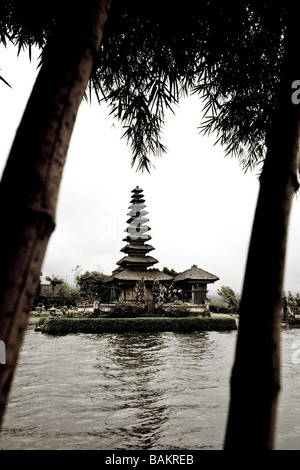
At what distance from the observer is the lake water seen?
4609 mm

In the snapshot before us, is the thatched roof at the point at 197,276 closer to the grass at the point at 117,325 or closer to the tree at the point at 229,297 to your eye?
the tree at the point at 229,297

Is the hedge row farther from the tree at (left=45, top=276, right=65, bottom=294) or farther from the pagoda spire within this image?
the tree at (left=45, top=276, right=65, bottom=294)

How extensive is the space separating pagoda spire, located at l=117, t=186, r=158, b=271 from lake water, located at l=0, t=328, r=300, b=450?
20.7 m

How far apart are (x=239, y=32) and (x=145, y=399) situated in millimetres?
6299

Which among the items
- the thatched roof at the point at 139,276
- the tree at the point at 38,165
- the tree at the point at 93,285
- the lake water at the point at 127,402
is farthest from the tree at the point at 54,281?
the tree at the point at 38,165

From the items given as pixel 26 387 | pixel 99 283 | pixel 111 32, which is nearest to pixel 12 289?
pixel 111 32

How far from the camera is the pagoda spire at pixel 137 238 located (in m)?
33.2

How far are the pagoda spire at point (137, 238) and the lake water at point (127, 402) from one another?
67.9 feet

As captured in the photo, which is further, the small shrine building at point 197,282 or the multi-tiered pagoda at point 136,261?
the small shrine building at point 197,282

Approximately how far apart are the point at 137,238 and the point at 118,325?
15664 mm

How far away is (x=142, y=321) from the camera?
21.2 meters

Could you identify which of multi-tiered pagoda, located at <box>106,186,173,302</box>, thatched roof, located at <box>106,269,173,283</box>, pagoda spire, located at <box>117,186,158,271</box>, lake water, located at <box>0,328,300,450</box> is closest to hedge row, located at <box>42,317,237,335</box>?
multi-tiered pagoda, located at <box>106,186,173,302</box>
